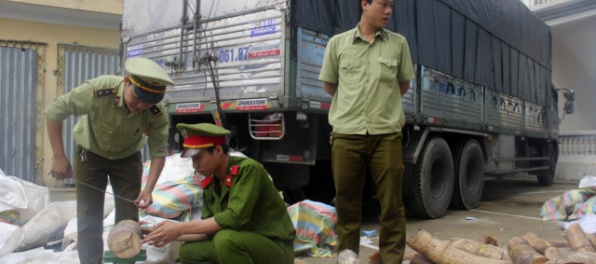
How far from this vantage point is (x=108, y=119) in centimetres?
284

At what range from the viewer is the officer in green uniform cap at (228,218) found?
2.37 metres

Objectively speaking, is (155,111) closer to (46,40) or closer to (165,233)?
(165,233)

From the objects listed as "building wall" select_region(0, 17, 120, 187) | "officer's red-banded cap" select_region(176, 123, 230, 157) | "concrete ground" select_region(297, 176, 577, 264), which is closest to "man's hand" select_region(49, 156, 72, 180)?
"officer's red-banded cap" select_region(176, 123, 230, 157)

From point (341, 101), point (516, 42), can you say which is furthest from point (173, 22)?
point (516, 42)

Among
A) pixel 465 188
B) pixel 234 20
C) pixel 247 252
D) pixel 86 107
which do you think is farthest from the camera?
pixel 465 188

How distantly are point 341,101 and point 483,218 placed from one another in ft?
12.4

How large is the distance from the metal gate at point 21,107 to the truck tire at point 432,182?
6.23m

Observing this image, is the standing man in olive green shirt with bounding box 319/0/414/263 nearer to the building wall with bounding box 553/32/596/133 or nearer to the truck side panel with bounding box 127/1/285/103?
the truck side panel with bounding box 127/1/285/103

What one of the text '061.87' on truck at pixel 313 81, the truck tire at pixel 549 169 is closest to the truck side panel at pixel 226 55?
the text '061.87' on truck at pixel 313 81

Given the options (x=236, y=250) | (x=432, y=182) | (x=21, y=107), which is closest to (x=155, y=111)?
(x=236, y=250)

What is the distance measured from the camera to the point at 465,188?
21.5 feet

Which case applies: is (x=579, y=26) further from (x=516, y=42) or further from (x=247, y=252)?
(x=247, y=252)

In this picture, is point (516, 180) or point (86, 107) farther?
point (516, 180)

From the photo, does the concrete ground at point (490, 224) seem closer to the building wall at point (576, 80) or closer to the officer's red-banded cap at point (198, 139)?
the officer's red-banded cap at point (198, 139)
